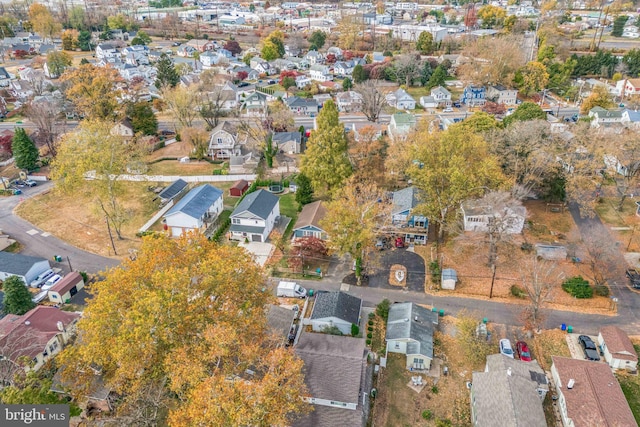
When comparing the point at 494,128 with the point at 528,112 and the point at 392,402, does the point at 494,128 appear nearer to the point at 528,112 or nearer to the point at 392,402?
the point at 528,112

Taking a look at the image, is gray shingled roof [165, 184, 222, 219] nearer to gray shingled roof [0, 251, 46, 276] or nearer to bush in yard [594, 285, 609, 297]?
gray shingled roof [0, 251, 46, 276]

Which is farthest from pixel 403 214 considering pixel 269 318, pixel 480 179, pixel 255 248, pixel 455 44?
pixel 455 44

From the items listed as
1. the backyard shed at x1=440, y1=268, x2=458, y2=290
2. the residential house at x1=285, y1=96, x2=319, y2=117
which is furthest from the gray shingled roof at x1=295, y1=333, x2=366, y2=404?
the residential house at x1=285, y1=96, x2=319, y2=117

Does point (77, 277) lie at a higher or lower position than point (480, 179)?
lower

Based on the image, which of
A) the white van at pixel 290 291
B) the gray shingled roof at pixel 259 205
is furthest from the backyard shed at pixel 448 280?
the gray shingled roof at pixel 259 205

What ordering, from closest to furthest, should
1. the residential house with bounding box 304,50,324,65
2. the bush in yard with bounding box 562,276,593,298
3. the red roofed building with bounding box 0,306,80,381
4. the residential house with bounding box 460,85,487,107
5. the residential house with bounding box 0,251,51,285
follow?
the red roofed building with bounding box 0,306,80,381
the bush in yard with bounding box 562,276,593,298
the residential house with bounding box 0,251,51,285
the residential house with bounding box 460,85,487,107
the residential house with bounding box 304,50,324,65

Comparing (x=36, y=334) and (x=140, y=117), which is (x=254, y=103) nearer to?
(x=140, y=117)
